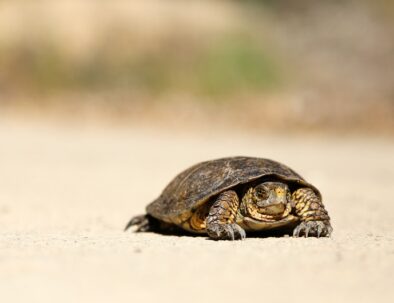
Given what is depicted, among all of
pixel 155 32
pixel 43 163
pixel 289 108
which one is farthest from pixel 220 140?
pixel 155 32

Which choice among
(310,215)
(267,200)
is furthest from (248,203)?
(310,215)

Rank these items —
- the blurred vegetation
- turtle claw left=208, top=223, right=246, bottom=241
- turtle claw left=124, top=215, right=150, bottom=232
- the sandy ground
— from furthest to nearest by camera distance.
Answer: the blurred vegetation < turtle claw left=124, top=215, right=150, bottom=232 < turtle claw left=208, top=223, right=246, bottom=241 < the sandy ground

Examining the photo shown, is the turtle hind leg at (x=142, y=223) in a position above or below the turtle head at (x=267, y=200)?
below

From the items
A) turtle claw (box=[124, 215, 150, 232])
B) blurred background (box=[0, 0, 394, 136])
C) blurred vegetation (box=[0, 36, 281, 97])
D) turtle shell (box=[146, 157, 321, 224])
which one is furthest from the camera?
blurred vegetation (box=[0, 36, 281, 97])

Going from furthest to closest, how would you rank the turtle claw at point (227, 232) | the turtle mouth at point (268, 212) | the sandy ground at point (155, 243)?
the turtle mouth at point (268, 212), the turtle claw at point (227, 232), the sandy ground at point (155, 243)

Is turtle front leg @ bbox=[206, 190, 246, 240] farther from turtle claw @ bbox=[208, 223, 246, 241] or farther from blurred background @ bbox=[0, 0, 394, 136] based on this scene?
blurred background @ bbox=[0, 0, 394, 136]

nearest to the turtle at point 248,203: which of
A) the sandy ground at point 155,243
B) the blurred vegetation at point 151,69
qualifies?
the sandy ground at point 155,243

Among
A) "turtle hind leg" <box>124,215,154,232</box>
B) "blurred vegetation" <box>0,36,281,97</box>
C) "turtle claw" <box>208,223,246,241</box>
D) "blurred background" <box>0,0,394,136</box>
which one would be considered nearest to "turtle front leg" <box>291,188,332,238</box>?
"turtle claw" <box>208,223,246,241</box>

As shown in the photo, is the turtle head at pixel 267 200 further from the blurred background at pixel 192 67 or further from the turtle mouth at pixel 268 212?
the blurred background at pixel 192 67
